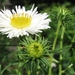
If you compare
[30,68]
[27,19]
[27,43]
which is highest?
[27,19]

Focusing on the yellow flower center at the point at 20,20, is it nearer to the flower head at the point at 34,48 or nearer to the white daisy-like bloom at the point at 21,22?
the white daisy-like bloom at the point at 21,22

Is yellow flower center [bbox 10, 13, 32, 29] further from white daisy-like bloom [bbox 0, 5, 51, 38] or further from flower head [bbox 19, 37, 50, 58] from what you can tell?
flower head [bbox 19, 37, 50, 58]

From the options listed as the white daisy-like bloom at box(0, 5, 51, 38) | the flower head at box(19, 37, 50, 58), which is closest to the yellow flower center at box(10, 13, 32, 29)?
the white daisy-like bloom at box(0, 5, 51, 38)

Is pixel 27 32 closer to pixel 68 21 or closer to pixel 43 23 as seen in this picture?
Answer: pixel 43 23

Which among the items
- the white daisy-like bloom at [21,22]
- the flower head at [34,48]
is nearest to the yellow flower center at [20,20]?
the white daisy-like bloom at [21,22]

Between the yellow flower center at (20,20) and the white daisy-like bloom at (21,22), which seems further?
the yellow flower center at (20,20)

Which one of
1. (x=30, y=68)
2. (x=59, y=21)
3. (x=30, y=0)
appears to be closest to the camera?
(x=30, y=68)

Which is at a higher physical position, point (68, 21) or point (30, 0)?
point (30, 0)

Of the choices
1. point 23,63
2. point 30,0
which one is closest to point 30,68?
point 23,63
